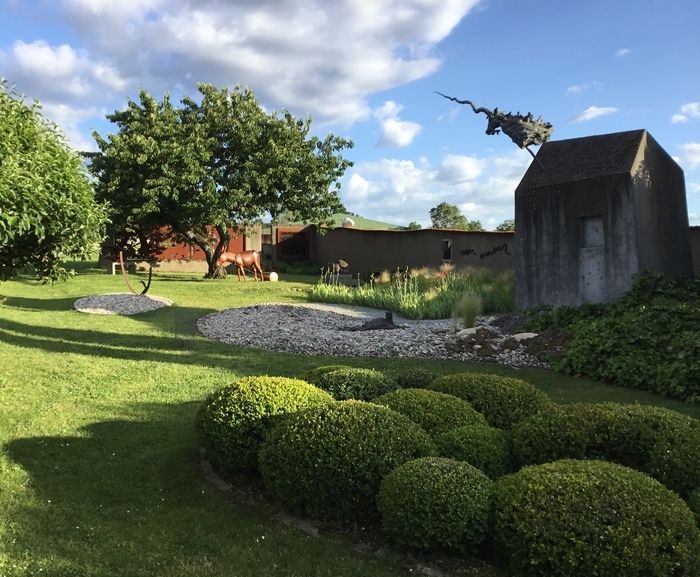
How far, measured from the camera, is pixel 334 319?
1216cm

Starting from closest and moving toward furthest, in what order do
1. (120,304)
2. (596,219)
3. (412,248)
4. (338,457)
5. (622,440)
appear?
1. (338,457)
2. (622,440)
3. (596,219)
4. (120,304)
5. (412,248)

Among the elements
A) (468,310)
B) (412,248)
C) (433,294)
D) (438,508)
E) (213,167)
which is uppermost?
(213,167)

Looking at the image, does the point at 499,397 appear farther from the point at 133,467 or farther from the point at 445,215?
the point at 445,215

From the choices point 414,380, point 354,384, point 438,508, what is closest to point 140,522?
point 438,508

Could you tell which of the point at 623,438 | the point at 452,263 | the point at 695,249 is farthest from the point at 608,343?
the point at 452,263

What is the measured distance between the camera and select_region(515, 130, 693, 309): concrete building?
9.62 m

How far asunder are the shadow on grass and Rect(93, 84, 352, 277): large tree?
630 inches

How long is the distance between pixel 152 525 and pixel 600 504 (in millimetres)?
2393

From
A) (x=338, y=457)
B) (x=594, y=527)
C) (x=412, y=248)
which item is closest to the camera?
(x=594, y=527)

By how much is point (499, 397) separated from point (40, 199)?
380 centimetres

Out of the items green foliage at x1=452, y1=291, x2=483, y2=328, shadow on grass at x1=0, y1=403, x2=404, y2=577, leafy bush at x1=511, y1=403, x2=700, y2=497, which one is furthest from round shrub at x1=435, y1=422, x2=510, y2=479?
green foliage at x1=452, y1=291, x2=483, y2=328

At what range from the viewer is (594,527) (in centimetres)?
248

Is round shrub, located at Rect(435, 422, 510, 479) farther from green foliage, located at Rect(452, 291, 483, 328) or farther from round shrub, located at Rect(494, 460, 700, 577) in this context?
green foliage, located at Rect(452, 291, 483, 328)

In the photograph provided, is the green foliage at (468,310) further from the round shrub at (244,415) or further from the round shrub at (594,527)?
the round shrub at (594,527)
